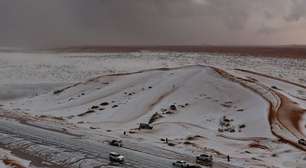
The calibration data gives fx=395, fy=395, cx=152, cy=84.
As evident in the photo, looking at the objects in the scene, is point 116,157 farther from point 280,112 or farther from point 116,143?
point 280,112

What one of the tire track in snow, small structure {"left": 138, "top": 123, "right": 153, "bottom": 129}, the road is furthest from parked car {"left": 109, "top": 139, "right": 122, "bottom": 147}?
the tire track in snow

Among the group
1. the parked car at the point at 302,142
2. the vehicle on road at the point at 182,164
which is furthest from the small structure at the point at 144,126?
the parked car at the point at 302,142

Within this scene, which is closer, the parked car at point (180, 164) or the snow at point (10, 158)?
the parked car at point (180, 164)

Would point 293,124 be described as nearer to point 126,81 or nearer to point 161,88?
point 161,88

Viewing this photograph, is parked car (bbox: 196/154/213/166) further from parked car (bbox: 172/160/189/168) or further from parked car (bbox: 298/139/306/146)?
parked car (bbox: 298/139/306/146)

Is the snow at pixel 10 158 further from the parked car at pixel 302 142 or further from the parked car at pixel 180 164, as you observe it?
the parked car at pixel 302 142

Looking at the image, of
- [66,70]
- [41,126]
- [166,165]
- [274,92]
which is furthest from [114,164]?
[66,70]
